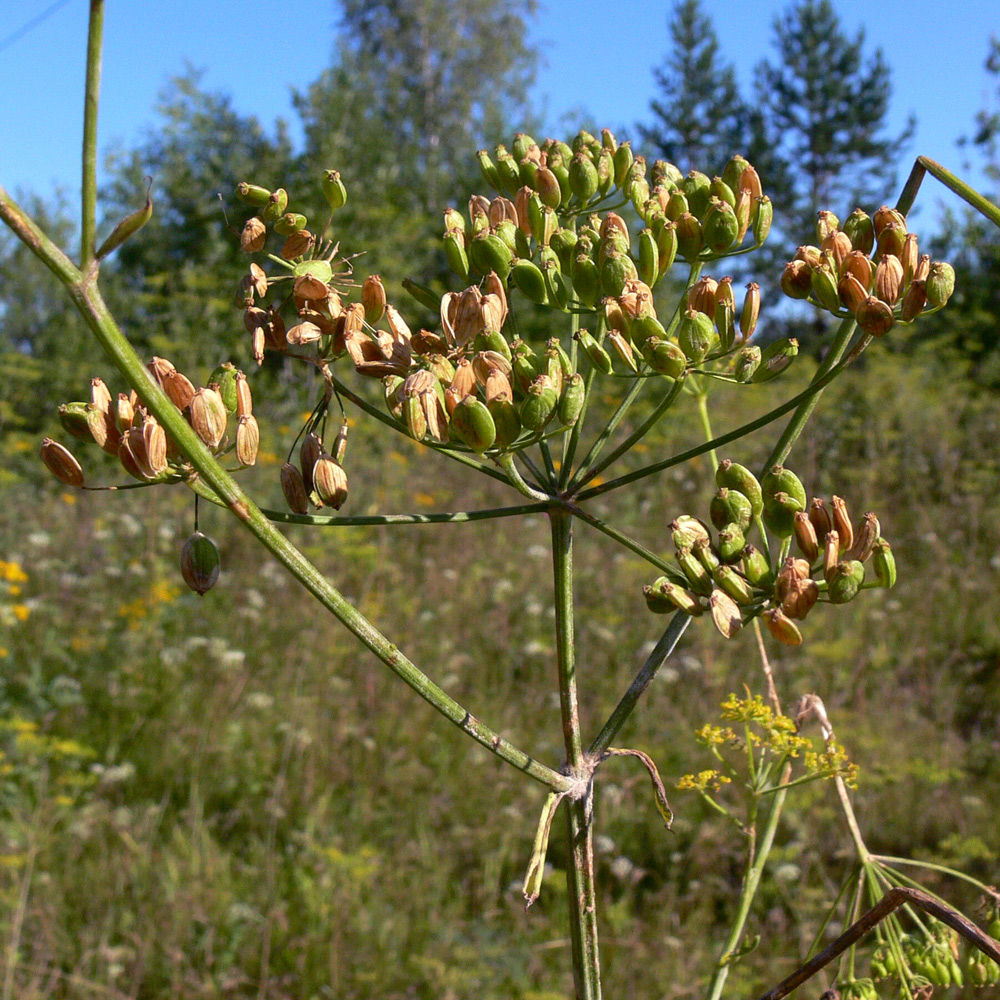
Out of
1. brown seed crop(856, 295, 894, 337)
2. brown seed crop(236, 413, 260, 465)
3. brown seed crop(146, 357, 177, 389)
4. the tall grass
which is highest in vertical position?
brown seed crop(856, 295, 894, 337)

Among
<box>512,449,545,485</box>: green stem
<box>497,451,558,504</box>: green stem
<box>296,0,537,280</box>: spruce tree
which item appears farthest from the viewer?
<box>296,0,537,280</box>: spruce tree

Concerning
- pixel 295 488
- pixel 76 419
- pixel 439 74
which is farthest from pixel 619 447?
pixel 439 74

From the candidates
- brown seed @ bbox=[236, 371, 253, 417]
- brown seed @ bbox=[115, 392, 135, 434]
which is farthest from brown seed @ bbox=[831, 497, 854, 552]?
brown seed @ bbox=[115, 392, 135, 434]

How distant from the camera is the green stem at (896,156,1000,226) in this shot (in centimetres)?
85

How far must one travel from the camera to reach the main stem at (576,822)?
90 cm

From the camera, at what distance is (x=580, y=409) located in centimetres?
97

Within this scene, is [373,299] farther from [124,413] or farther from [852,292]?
[852,292]

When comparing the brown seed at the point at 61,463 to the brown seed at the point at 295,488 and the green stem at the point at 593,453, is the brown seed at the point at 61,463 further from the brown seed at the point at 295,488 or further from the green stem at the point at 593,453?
the green stem at the point at 593,453

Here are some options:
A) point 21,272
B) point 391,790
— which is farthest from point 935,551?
point 21,272

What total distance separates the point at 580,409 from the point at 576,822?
1.40 feet

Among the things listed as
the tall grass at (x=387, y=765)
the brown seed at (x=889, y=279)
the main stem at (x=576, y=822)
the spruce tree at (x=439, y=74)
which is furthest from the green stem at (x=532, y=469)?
the spruce tree at (x=439, y=74)

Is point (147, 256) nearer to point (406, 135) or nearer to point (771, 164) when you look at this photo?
point (406, 135)

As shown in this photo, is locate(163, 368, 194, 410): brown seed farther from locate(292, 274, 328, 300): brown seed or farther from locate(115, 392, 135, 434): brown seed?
locate(292, 274, 328, 300): brown seed

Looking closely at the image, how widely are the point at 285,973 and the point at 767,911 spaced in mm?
2014
